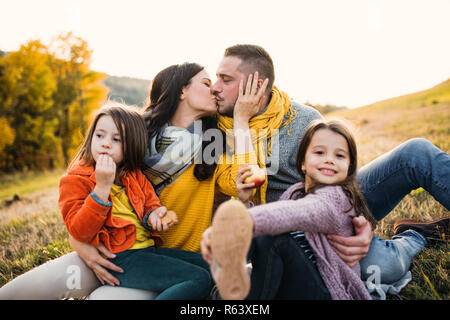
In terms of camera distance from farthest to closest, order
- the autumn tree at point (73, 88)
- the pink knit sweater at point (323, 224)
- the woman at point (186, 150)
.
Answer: the autumn tree at point (73, 88) < the woman at point (186, 150) < the pink knit sweater at point (323, 224)

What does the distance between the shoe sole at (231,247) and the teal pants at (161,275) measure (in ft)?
1.98

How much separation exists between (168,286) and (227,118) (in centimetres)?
152

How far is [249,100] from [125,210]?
132cm

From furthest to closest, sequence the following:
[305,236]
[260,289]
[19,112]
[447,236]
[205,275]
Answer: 1. [19,112]
2. [447,236]
3. [205,275]
4. [305,236]
5. [260,289]

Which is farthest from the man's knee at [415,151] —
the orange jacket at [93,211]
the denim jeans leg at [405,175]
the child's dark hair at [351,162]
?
the orange jacket at [93,211]

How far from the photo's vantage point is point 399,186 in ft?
7.84

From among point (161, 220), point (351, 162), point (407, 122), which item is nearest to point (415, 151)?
point (351, 162)

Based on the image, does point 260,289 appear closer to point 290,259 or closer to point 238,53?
point 290,259

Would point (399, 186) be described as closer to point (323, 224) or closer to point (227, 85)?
point (323, 224)

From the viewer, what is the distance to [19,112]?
1888 cm

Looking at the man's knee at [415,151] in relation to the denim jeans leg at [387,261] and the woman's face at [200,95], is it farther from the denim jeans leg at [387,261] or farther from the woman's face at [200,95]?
the woman's face at [200,95]

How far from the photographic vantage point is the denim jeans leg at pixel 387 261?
6.51 feet

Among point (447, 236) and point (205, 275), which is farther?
point (447, 236)
